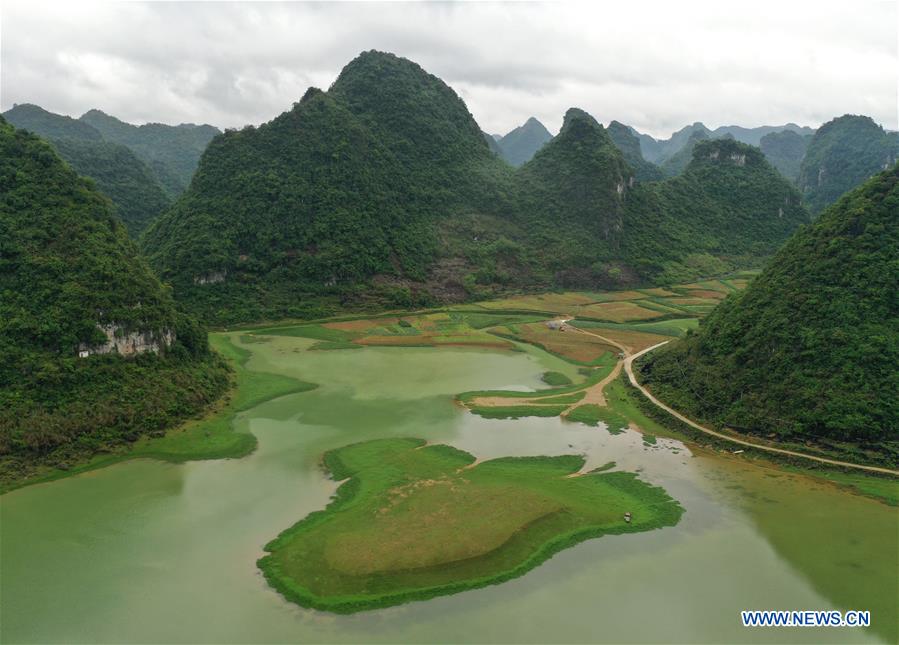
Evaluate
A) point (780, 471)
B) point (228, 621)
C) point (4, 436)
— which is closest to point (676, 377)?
point (780, 471)

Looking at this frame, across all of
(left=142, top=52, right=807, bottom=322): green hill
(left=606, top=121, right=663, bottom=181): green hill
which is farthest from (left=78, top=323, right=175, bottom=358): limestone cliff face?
(left=606, top=121, right=663, bottom=181): green hill

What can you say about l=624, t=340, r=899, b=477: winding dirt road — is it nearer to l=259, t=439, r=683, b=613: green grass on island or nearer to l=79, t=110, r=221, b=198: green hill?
l=259, t=439, r=683, b=613: green grass on island

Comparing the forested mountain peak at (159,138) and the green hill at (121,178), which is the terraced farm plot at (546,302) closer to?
the green hill at (121,178)

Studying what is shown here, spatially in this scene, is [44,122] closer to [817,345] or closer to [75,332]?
[75,332]

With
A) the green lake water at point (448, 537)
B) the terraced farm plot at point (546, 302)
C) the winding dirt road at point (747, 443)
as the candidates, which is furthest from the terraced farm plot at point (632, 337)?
the green lake water at point (448, 537)

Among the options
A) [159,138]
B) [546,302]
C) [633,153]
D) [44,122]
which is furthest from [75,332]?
[159,138]
